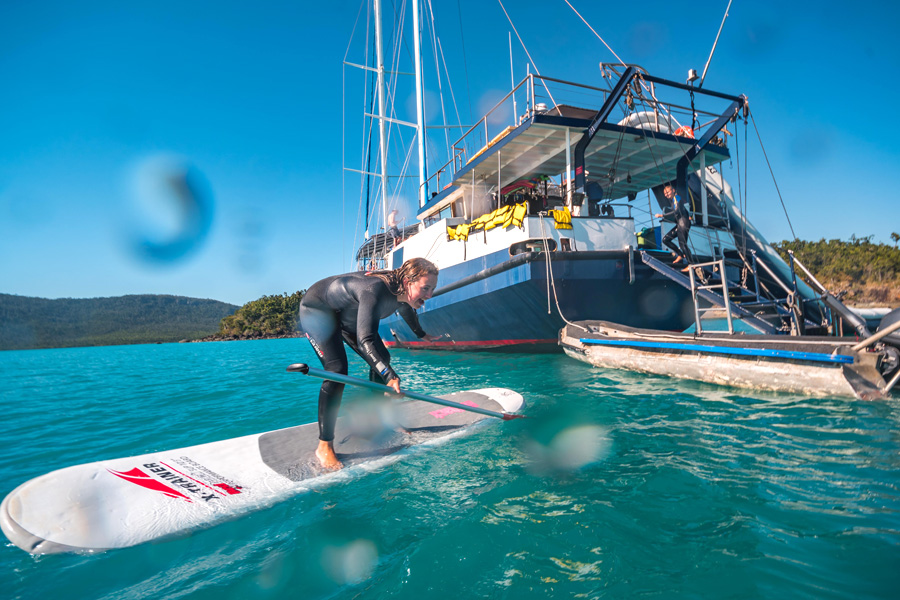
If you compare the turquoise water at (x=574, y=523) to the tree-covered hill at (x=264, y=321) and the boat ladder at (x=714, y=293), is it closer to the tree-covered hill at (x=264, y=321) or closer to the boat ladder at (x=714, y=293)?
the boat ladder at (x=714, y=293)

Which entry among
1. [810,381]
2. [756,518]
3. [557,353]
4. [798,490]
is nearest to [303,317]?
[756,518]

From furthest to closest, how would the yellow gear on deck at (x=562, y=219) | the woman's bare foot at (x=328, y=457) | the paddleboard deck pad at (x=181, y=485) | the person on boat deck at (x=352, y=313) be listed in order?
the yellow gear on deck at (x=562, y=219)
the woman's bare foot at (x=328, y=457)
the person on boat deck at (x=352, y=313)
the paddleboard deck pad at (x=181, y=485)

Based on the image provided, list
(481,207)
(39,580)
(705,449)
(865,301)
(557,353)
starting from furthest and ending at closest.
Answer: (865,301) → (481,207) → (557,353) → (705,449) → (39,580)

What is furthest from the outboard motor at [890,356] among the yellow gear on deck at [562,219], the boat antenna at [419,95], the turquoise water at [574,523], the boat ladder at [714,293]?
the boat antenna at [419,95]

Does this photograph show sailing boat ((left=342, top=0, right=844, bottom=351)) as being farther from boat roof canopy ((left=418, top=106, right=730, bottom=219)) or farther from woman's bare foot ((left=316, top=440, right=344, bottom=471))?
woman's bare foot ((left=316, top=440, right=344, bottom=471))

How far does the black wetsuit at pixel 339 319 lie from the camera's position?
2.80 meters

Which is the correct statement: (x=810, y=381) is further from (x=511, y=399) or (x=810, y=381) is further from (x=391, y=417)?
(x=391, y=417)

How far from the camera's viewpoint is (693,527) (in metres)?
1.92

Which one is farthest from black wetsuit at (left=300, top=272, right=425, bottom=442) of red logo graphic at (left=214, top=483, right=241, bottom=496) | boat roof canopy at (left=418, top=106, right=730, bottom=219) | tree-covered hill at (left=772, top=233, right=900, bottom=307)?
tree-covered hill at (left=772, top=233, right=900, bottom=307)

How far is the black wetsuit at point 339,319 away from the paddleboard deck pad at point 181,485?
1.30 feet

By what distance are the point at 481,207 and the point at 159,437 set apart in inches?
374

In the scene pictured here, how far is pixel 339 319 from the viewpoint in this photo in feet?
10.6

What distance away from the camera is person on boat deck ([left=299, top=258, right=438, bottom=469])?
9.14ft

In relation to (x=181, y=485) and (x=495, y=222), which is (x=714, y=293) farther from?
(x=181, y=485)
